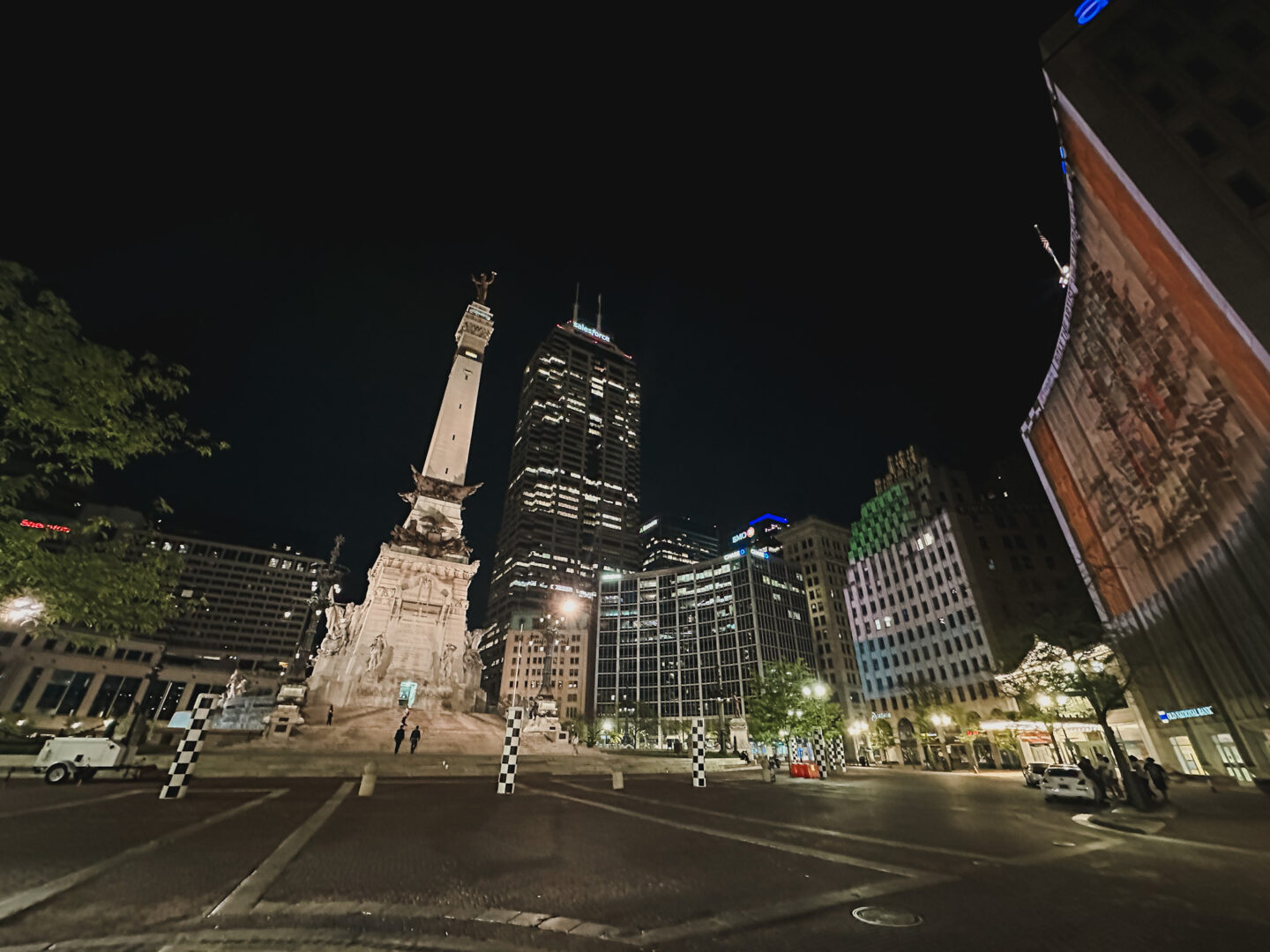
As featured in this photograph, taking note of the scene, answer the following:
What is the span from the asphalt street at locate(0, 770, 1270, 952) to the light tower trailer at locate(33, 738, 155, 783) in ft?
19.5

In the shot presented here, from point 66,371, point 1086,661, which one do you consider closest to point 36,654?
point 66,371

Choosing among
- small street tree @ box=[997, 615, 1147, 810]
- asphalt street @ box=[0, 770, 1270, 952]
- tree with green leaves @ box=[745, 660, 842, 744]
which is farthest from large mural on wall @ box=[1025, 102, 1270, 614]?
tree with green leaves @ box=[745, 660, 842, 744]

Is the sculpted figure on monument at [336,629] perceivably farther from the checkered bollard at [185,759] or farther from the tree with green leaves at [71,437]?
the checkered bollard at [185,759]

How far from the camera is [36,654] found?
71.2 meters

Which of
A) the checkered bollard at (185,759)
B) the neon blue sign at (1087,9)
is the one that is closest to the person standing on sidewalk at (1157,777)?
the checkered bollard at (185,759)

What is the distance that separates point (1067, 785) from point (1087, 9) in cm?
4281

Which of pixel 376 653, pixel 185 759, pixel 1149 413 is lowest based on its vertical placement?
Result: pixel 185 759

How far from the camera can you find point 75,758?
16438 millimetres

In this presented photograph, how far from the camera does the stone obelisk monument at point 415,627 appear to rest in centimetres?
3722

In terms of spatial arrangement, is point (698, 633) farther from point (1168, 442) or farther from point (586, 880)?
point (586, 880)

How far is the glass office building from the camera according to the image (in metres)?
112

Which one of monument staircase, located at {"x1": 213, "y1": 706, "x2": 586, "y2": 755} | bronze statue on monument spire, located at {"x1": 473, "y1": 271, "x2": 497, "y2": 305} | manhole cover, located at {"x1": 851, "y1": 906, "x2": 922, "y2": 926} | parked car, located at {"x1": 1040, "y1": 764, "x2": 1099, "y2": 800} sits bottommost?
manhole cover, located at {"x1": 851, "y1": 906, "x2": 922, "y2": 926}

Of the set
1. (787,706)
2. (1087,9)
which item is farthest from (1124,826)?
(787,706)

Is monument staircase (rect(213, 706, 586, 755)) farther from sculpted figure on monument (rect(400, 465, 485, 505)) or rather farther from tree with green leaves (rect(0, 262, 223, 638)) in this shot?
sculpted figure on monument (rect(400, 465, 485, 505))
